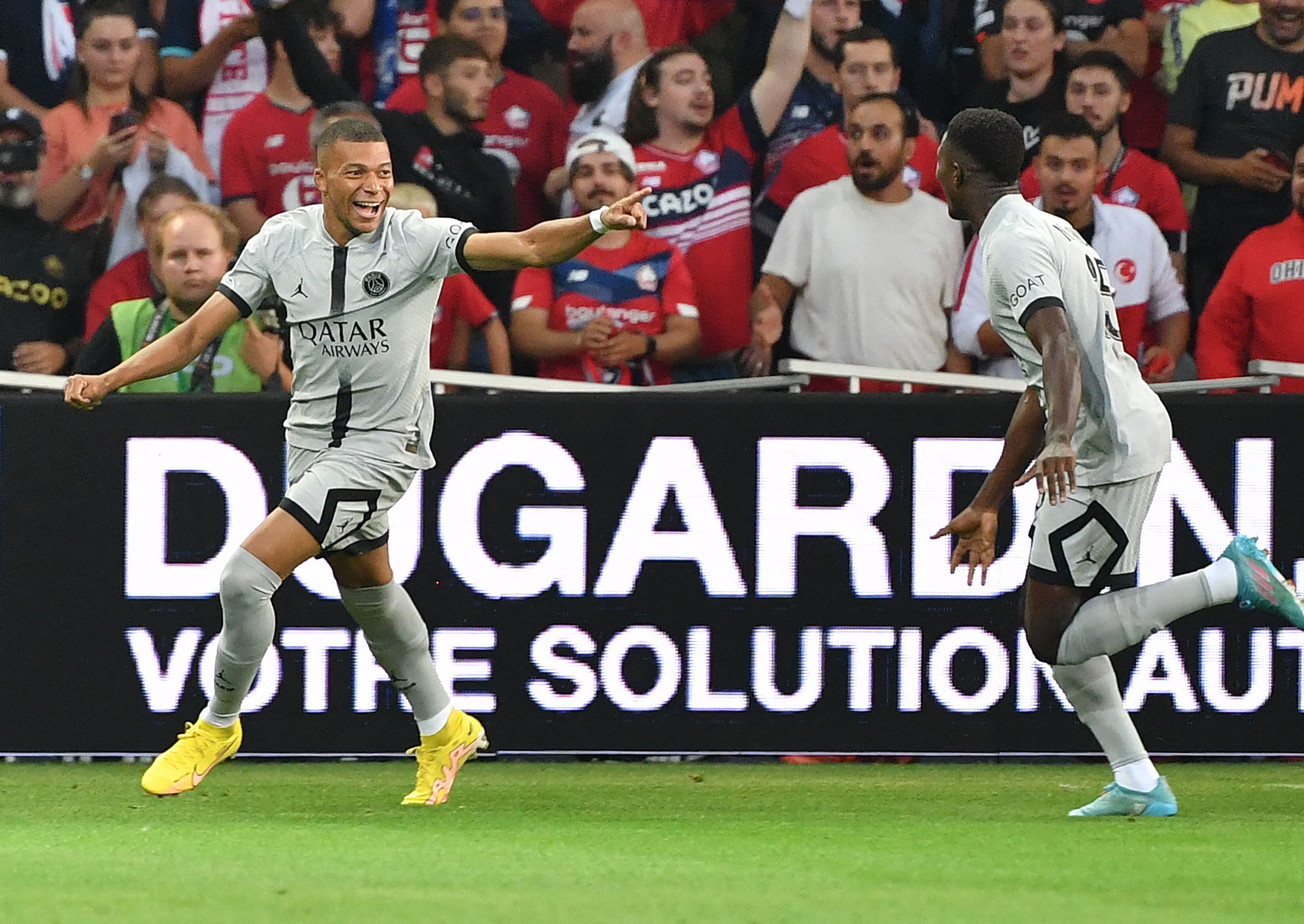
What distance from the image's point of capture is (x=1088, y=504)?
5.96 metres

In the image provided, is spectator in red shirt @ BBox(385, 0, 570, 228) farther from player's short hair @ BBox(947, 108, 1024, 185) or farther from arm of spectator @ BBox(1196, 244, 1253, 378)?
player's short hair @ BBox(947, 108, 1024, 185)

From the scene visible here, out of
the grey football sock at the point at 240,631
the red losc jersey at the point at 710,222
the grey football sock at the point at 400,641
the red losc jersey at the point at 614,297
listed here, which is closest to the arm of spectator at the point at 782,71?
the red losc jersey at the point at 710,222

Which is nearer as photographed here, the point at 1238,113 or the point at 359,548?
the point at 359,548

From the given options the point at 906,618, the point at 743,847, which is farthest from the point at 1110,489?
the point at 906,618

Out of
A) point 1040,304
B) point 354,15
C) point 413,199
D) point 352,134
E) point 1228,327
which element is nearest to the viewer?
point 1040,304

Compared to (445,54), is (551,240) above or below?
below

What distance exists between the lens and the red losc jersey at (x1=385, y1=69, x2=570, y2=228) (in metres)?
10.1

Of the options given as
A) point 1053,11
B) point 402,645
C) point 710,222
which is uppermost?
point 1053,11

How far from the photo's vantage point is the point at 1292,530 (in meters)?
7.96

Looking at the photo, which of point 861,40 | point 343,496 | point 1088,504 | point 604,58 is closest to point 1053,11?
point 861,40

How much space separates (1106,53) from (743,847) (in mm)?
5706

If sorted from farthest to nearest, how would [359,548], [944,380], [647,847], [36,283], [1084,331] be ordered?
[36,283]
[944,380]
[359,548]
[1084,331]
[647,847]

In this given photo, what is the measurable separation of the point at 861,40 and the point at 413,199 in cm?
227

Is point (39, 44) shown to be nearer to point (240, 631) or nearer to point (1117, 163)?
point (240, 631)
